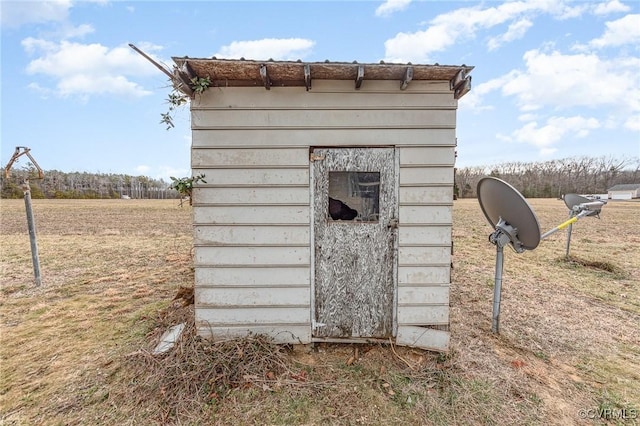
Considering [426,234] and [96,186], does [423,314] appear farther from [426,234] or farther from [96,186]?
[96,186]

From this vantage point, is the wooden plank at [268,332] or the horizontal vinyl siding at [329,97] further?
the wooden plank at [268,332]

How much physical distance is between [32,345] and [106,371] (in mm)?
1257

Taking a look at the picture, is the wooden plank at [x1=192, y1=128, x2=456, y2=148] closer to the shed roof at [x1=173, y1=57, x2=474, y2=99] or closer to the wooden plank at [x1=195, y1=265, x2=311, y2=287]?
the shed roof at [x1=173, y1=57, x2=474, y2=99]

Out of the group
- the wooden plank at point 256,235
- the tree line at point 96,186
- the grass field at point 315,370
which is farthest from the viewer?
the tree line at point 96,186

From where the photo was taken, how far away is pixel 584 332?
3342 millimetres

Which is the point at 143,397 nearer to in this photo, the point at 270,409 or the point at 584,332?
the point at 270,409

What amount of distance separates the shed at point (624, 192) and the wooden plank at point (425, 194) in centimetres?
6283

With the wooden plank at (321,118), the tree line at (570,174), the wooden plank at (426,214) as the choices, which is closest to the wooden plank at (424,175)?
the wooden plank at (426,214)

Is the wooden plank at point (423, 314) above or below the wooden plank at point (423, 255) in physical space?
below

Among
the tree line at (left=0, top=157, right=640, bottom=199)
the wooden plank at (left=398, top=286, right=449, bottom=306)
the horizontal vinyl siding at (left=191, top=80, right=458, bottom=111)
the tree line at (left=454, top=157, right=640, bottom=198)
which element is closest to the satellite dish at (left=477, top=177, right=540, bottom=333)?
the wooden plank at (left=398, top=286, right=449, bottom=306)

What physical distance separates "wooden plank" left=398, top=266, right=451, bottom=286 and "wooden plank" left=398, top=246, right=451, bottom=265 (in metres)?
0.06

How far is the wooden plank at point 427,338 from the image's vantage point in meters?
2.75

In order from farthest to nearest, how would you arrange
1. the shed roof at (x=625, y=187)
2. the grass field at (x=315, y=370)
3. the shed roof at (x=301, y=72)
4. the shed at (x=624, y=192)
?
1. the shed roof at (x=625, y=187)
2. the shed at (x=624, y=192)
3. the shed roof at (x=301, y=72)
4. the grass field at (x=315, y=370)

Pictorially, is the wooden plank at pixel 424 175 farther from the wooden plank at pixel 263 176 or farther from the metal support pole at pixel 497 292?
the metal support pole at pixel 497 292
